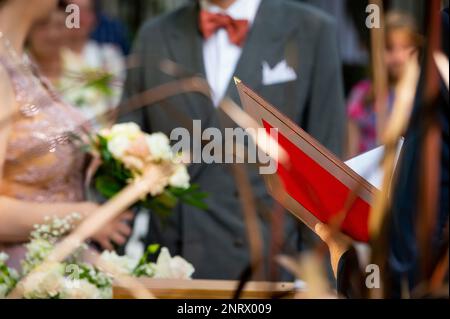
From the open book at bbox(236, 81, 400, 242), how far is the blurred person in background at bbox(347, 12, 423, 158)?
259 centimetres

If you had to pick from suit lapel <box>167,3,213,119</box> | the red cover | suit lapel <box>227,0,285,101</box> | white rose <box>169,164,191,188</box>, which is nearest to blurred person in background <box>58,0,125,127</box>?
suit lapel <box>167,3,213,119</box>

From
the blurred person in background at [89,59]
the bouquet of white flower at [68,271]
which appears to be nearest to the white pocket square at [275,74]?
the bouquet of white flower at [68,271]

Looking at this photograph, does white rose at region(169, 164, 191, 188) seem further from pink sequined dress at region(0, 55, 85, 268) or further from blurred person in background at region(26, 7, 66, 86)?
blurred person in background at region(26, 7, 66, 86)

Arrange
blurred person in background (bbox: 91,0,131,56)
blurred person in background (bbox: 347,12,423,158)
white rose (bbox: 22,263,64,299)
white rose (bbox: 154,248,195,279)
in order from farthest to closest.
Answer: blurred person in background (bbox: 91,0,131,56) < blurred person in background (bbox: 347,12,423,158) < white rose (bbox: 154,248,195,279) < white rose (bbox: 22,263,64,299)

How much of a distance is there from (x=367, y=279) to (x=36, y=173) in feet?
5.93

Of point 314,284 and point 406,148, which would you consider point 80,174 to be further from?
point 314,284

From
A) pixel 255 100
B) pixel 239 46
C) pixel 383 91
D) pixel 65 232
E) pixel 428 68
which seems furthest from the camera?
pixel 239 46

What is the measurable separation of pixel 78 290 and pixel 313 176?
0.75m

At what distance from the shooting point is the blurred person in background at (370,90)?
3.96 m

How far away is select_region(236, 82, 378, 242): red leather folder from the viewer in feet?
3.48

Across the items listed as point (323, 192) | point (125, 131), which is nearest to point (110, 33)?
point (125, 131)

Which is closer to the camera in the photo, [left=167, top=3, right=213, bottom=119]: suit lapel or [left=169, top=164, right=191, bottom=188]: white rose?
[left=169, top=164, right=191, bottom=188]: white rose

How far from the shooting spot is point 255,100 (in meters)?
1.06
